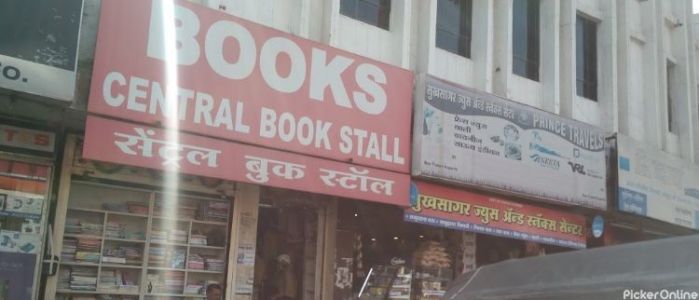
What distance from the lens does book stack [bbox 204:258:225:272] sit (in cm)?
866

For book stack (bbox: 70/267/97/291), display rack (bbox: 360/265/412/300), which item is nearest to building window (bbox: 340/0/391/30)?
display rack (bbox: 360/265/412/300)

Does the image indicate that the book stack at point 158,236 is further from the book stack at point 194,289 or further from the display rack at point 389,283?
the display rack at point 389,283

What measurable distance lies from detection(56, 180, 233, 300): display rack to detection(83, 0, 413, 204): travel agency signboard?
52.9 inches

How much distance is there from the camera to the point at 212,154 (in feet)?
24.6

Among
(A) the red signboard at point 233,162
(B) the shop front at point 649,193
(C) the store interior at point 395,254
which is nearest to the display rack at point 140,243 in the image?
(A) the red signboard at point 233,162

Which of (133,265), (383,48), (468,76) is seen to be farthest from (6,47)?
→ (468,76)

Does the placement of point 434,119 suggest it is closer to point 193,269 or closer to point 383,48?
point 383,48

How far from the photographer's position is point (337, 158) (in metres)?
8.48

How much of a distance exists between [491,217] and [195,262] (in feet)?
14.5

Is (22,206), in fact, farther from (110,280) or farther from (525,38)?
(525,38)

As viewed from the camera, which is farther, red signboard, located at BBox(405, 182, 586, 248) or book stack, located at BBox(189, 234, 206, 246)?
red signboard, located at BBox(405, 182, 586, 248)

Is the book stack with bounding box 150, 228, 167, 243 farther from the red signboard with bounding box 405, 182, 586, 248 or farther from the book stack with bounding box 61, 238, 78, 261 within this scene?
the red signboard with bounding box 405, 182, 586, 248

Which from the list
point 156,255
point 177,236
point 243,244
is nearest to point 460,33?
point 243,244

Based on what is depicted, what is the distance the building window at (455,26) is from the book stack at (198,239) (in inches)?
193
